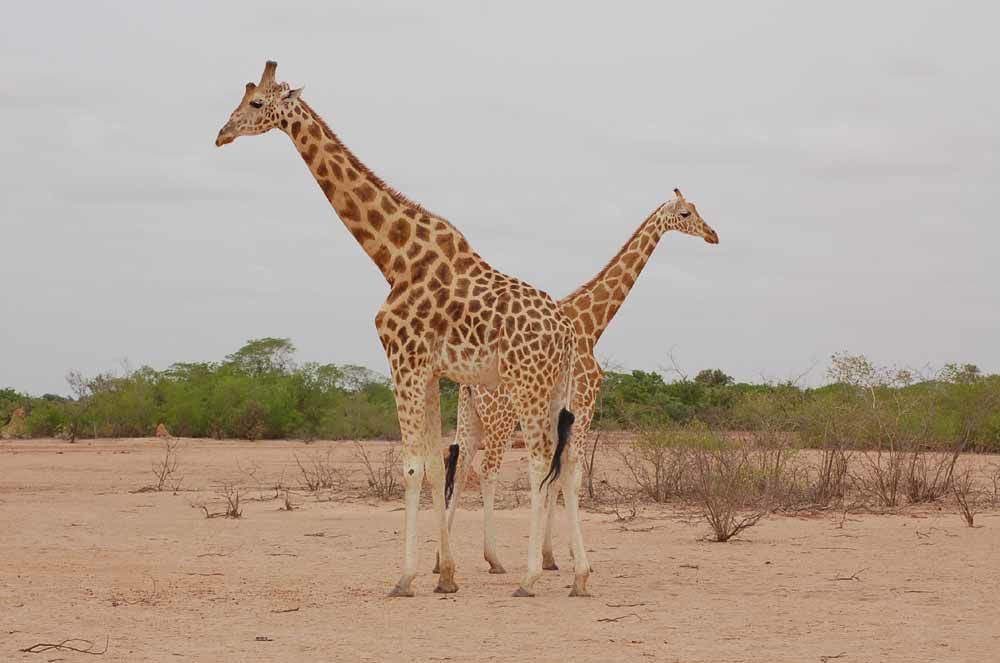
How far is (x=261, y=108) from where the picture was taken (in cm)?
984

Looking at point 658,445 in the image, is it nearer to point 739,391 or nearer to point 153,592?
point 153,592

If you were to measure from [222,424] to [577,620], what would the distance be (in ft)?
84.1

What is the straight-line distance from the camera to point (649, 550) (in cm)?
1268

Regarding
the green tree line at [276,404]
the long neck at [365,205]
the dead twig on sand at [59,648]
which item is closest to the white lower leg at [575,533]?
the long neck at [365,205]

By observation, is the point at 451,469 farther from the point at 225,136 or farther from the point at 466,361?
the point at 225,136

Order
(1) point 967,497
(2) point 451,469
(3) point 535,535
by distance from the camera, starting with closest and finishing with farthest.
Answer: (3) point 535,535
(2) point 451,469
(1) point 967,497

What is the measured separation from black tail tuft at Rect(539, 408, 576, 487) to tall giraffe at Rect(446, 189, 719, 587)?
0.67 ft

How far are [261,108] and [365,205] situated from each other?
1.10m

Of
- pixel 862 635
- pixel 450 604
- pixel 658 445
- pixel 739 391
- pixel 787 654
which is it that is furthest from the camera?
pixel 739 391

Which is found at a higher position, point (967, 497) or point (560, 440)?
point (560, 440)

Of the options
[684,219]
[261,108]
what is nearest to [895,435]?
[684,219]

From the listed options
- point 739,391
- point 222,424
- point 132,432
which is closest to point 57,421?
point 132,432

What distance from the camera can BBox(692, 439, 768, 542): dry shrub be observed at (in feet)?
43.9

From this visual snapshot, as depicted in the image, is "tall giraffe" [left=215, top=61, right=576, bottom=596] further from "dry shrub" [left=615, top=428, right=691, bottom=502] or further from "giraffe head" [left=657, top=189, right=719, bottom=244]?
"dry shrub" [left=615, top=428, right=691, bottom=502]
